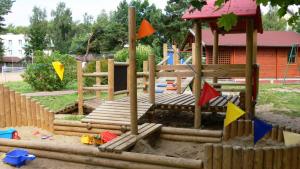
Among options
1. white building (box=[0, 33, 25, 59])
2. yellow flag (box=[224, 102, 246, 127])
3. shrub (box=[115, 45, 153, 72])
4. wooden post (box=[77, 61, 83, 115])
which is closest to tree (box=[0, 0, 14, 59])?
white building (box=[0, 33, 25, 59])

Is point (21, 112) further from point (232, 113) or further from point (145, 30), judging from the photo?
point (232, 113)

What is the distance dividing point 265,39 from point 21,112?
22.9m

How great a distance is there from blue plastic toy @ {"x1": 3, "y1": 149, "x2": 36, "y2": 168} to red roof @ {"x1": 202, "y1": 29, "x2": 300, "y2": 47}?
2080cm

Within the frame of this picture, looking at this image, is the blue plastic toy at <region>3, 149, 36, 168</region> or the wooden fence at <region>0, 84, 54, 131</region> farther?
the wooden fence at <region>0, 84, 54, 131</region>

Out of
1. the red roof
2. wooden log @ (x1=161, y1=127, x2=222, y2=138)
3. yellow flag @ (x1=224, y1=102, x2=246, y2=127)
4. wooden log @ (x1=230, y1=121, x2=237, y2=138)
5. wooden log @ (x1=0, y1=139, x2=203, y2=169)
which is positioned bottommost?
wooden log @ (x1=0, y1=139, x2=203, y2=169)

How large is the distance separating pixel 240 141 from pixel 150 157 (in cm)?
164

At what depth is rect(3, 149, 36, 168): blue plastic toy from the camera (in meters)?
5.98

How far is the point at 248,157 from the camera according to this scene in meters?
4.32

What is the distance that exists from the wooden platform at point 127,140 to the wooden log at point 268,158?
2.39m

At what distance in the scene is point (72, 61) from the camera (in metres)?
18.2

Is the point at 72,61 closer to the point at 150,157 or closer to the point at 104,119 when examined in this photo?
the point at 104,119

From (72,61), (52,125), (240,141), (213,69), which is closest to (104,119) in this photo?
(52,125)

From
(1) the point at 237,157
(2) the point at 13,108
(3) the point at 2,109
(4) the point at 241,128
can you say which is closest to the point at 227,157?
(1) the point at 237,157

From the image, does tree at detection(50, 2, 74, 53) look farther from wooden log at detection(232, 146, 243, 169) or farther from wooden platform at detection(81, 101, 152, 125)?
wooden log at detection(232, 146, 243, 169)
